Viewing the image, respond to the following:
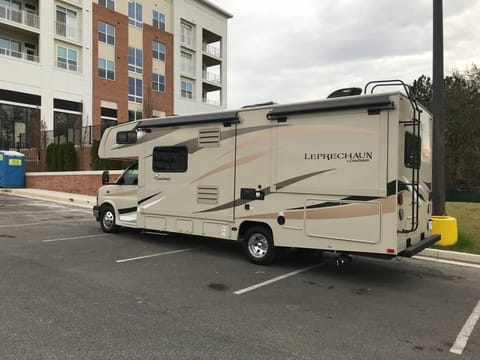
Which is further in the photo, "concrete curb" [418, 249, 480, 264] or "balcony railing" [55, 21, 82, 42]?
"balcony railing" [55, 21, 82, 42]

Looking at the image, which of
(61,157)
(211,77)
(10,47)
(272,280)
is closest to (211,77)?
(211,77)

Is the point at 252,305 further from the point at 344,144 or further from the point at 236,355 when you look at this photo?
the point at 344,144

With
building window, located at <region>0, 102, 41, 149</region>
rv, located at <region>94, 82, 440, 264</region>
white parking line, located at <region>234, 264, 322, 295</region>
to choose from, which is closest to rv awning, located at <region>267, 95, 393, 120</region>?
rv, located at <region>94, 82, 440, 264</region>

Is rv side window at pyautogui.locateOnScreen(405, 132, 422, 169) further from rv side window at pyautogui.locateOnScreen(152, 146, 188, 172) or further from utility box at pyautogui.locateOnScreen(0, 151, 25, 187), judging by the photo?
utility box at pyautogui.locateOnScreen(0, 151, 25, 187)

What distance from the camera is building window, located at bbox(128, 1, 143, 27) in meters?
41.3

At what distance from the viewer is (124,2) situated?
40.5m

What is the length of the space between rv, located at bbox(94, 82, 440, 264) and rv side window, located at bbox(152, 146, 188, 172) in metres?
0.02

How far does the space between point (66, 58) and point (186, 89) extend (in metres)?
15.3

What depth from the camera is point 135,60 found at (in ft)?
137

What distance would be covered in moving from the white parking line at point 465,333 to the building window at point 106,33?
39.1 meters

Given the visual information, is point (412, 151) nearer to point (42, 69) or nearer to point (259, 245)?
point (259, 245)

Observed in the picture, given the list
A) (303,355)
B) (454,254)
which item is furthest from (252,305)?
(454,254)

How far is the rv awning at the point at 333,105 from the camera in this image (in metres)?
6.12

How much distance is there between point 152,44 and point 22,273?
133ft
